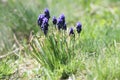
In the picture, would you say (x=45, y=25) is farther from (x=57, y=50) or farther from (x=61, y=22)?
(x=57, y=50)

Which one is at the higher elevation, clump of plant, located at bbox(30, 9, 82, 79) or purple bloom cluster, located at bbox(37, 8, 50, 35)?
purple bloom cluster, located at bbox(37, 8, 50, 35)

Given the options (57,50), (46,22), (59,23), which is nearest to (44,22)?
(46,22)

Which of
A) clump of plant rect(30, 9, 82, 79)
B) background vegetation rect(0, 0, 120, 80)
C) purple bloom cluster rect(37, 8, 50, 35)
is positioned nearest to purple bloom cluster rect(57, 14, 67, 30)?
clump of plant rect(30, 9, 82, 79)

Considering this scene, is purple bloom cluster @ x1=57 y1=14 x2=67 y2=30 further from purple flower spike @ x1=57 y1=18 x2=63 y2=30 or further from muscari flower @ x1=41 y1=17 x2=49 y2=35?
muscari flower @ x1=41 y1=17 x2=49 y2=35

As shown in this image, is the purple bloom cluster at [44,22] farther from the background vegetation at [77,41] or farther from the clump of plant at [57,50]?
the background vegetation at [77,41]

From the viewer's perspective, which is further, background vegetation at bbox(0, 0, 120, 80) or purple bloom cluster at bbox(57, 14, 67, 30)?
purple bloom cluster at bbox(57, 14, 67, 30)

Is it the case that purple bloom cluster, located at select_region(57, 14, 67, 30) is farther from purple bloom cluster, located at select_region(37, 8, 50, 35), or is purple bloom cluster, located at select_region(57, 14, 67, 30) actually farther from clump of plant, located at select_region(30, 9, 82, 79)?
purple bloom cluster, located at select_region(37, 8, 50, 35)

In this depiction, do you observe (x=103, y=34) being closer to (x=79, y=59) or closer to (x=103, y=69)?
(x=79, y=59)

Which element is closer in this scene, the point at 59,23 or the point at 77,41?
the point at 59,23
